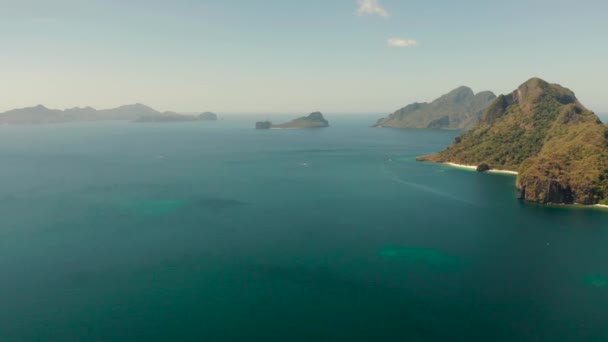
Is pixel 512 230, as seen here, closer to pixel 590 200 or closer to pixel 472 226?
pixel 472 226

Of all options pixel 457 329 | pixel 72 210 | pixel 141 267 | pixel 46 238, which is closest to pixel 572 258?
pixel 457 329

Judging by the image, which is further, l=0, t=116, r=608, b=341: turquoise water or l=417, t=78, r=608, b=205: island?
l=417, t=78, r=608, b=205: island

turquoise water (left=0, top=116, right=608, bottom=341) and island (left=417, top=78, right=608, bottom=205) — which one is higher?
island (left=417, top=78, right=608, bottom=205)

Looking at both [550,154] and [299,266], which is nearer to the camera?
[299,266]

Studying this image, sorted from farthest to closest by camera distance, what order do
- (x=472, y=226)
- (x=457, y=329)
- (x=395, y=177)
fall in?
(x=395, y=177), (x=472, y=226), (x=457, y=329)

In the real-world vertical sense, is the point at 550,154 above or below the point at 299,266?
above
